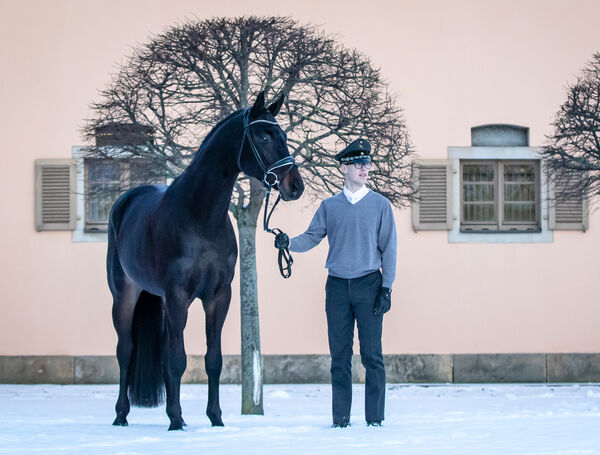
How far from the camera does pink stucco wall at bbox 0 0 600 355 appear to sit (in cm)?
1411

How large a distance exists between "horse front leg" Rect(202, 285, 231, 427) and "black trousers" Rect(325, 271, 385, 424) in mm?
757

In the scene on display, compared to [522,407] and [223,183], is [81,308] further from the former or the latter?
[223,183]

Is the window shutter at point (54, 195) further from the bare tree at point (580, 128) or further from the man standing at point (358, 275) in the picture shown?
the man standing at point (358, 275)

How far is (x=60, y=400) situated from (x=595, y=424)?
7024mm

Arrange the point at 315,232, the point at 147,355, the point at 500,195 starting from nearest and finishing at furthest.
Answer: the point at 315,232 < the point at 147,355 < the point at 500,195

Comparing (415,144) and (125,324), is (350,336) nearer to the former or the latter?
(125,324)

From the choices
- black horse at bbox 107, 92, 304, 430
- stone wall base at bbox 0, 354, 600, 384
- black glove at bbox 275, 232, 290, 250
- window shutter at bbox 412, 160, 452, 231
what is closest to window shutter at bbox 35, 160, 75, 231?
stone wall base at bbox 0, 354, 600, 384

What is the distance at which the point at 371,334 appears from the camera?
6.88 metres

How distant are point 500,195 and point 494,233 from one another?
0.55 meters

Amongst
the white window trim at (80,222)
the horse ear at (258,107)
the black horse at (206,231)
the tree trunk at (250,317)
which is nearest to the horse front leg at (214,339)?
the black horse at (206,231)

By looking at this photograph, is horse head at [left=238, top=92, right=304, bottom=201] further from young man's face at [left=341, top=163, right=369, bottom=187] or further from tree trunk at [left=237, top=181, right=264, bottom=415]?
tree trunk at [left=237, top=181, right=264, bottom=415]

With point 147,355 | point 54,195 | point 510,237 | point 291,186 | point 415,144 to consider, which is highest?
point 415,144

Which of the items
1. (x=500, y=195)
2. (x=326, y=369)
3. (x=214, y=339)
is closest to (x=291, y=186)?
(x=214, y=339)

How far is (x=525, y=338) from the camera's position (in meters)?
14.3
